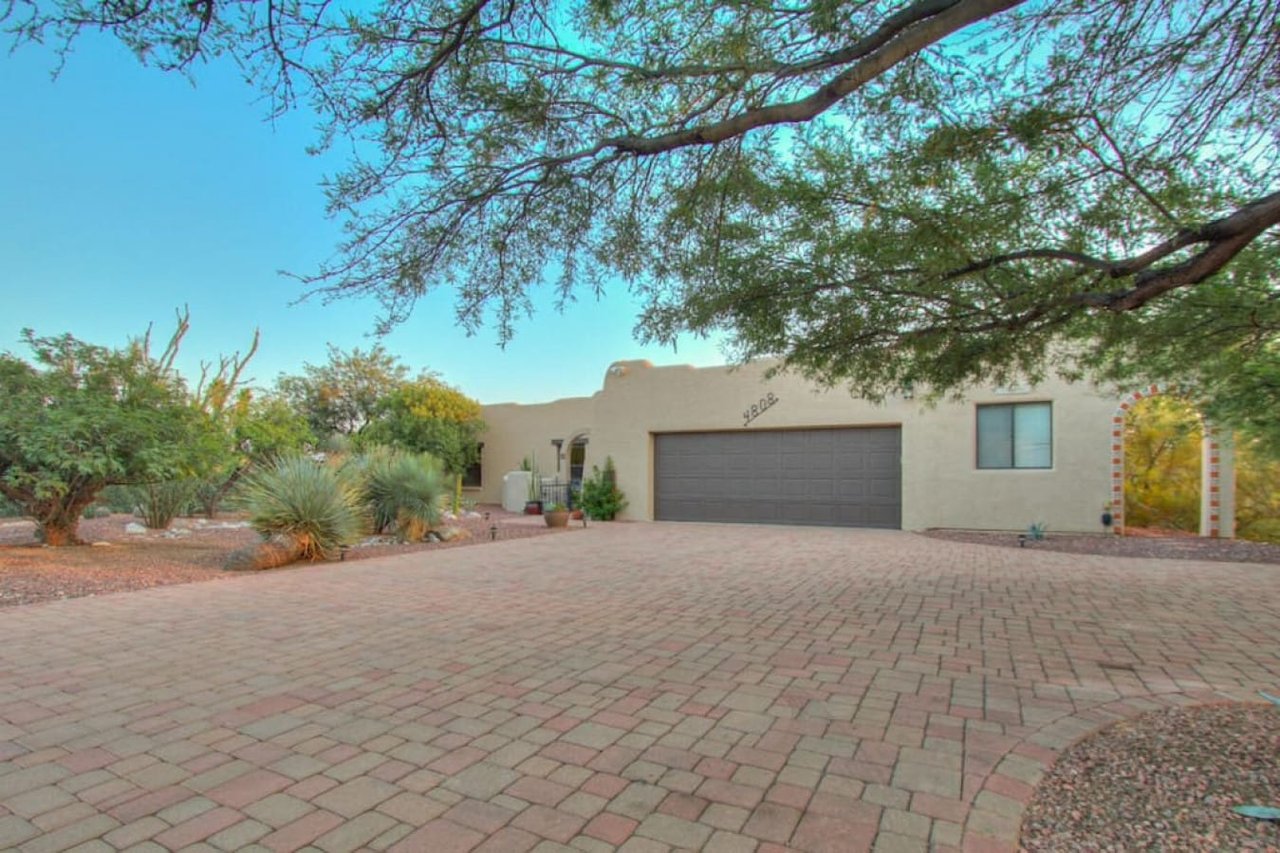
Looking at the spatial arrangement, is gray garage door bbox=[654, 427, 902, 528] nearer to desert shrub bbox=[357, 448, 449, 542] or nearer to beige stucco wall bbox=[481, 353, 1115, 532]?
beige stucco wall bbox=[481, 353, 1115, 532]

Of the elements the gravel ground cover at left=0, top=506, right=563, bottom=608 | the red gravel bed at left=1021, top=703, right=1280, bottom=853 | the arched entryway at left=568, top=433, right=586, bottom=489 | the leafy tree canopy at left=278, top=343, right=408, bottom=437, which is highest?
the leafy tree canopy at left=278, top=343, right=408, bottom=437

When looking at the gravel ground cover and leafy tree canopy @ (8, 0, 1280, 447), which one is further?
the gravel ground cover

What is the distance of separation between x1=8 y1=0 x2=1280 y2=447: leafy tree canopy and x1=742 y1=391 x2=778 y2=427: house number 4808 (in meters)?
8.64

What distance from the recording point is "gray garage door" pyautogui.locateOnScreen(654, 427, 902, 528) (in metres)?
13.6

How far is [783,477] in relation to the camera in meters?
14.5

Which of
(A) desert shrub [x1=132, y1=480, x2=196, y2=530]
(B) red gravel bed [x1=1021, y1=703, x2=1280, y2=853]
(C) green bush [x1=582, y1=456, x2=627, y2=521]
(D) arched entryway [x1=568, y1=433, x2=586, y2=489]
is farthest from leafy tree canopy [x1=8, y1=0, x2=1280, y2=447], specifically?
(D) arched entryway [x1=568, y1=433, x2=586, y2=489]

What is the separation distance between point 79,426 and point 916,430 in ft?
43.3

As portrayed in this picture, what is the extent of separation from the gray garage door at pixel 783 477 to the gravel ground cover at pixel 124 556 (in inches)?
148

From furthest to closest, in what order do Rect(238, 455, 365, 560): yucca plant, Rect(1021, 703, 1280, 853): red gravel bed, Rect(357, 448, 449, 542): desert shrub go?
1. Rect(357, 448, 449, 542): desert shrub
2. Rect(238, 455, 365, 560): yucca plant
3. Rect(1021, 703, 1280, 853): red gravel bed

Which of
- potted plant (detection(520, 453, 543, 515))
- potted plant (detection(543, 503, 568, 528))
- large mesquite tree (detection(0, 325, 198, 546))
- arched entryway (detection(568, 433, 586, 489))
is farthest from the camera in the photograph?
arched entryway (detection(568, 433, 586, 489))

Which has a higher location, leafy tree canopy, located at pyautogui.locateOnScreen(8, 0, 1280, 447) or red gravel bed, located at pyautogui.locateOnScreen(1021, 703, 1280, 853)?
leafy tree canopy, located at pyautogui.locateOnScreen(8, 0, 1280, 447)

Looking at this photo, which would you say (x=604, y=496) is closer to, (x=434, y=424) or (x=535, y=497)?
(x=535, y=497)

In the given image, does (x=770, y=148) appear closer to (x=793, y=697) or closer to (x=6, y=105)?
(x=793, y=697)

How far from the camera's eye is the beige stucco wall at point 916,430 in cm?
1169
